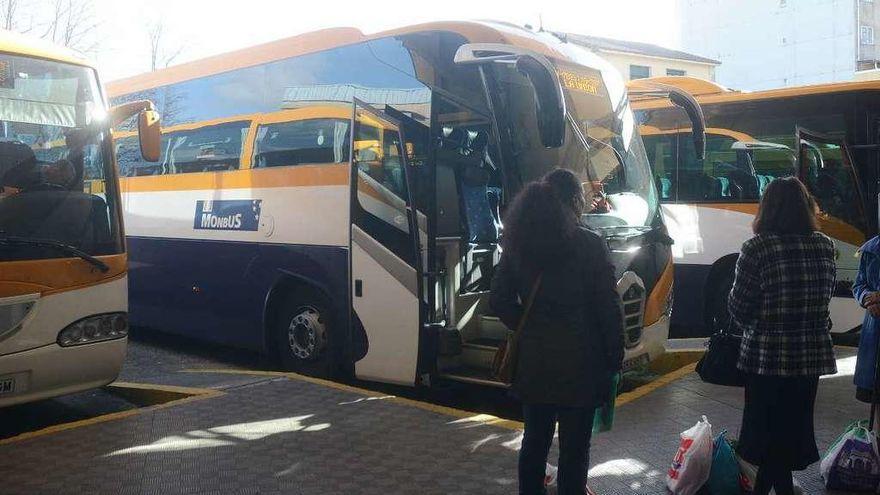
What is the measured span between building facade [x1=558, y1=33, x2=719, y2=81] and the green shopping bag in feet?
148

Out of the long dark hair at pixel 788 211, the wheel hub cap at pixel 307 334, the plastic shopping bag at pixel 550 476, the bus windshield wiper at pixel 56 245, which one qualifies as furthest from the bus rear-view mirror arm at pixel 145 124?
the long dark hair at pixel 788 211

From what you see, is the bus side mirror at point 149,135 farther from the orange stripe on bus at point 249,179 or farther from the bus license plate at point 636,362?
the bus license plate at point 636,362

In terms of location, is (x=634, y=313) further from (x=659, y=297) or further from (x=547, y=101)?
(x=547, y=101)

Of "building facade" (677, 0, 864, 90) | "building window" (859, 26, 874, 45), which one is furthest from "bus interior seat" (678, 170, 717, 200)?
"building window" (859, 26, 874, 45)

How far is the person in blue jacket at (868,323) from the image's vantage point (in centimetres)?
472

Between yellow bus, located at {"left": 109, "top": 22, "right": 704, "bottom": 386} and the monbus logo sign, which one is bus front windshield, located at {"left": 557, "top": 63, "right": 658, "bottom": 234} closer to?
yellow bus, located at {"left": 109, "top": 22, "right": 704, "bottom": 386}

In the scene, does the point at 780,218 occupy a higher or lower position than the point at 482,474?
higher

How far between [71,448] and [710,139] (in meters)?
8.24

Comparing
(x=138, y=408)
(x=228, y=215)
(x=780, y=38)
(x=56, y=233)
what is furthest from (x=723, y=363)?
(x=780, y=38)

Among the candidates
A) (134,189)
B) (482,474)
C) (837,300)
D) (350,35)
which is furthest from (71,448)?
(837,300)

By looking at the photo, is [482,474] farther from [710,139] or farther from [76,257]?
[710,139]

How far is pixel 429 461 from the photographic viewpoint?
5055mm

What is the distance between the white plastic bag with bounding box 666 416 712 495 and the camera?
4.45 meters

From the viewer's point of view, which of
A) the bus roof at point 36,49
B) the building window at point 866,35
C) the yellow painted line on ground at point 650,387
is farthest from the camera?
the building window at point 866,35
